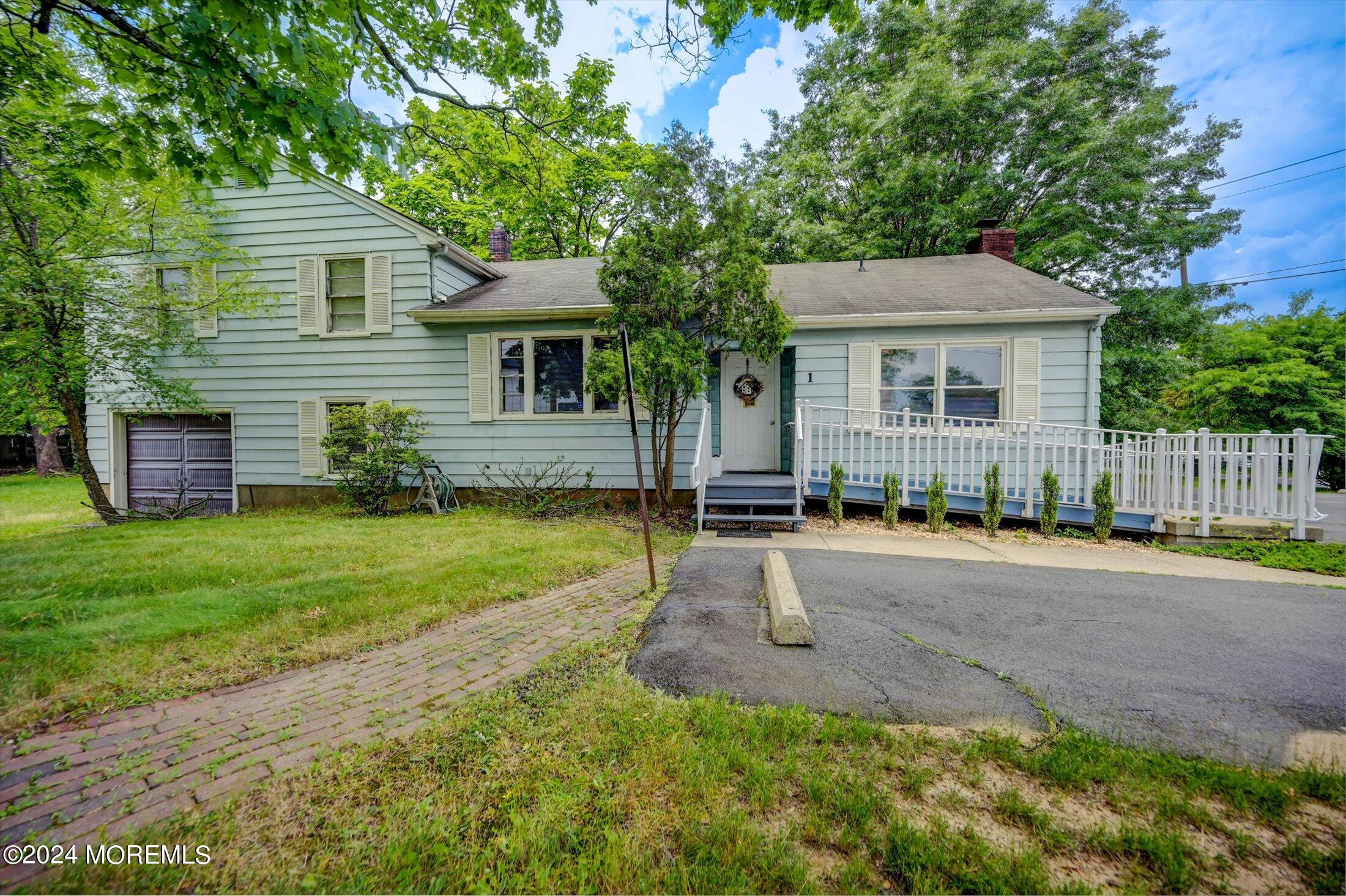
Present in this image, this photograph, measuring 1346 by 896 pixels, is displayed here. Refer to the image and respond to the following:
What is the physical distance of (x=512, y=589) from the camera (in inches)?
153

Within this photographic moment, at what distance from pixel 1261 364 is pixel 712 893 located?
2360cm

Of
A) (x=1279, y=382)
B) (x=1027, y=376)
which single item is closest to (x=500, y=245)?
(x=1027, y=376)

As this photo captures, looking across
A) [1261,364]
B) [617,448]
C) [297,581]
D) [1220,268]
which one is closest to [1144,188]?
[1220,268]

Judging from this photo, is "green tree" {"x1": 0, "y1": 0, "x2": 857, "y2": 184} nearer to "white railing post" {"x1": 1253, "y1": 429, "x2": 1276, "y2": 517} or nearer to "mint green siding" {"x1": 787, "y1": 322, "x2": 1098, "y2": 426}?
"mint green siding" {"x1": 787, "y1": 322, "x2": 1098, "y2": 426}

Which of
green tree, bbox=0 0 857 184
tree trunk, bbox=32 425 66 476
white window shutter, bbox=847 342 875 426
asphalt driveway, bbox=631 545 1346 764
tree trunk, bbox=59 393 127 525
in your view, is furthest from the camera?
tree trunk, bbox=32 425 66 476

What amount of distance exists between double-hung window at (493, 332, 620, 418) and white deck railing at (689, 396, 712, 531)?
1.78 meters

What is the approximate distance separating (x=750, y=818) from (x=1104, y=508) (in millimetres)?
7189

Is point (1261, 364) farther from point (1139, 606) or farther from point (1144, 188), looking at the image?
point (1139, 606)

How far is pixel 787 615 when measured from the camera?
2.92 metres

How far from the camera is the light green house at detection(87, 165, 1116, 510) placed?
773 centimetres

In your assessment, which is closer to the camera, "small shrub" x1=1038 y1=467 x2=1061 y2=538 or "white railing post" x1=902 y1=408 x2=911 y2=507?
"small shrub" x1=1038 y1=467 x2=1061 y2=538

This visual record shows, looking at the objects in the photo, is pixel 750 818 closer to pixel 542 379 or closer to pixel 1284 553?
pixel 542 379

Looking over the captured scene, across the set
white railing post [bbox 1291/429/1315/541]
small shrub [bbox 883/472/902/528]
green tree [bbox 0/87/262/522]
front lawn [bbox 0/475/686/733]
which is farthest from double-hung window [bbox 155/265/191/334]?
white railing post [bbox 1291/429/1315/541]

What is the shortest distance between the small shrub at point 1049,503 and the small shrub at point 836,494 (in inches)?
104
